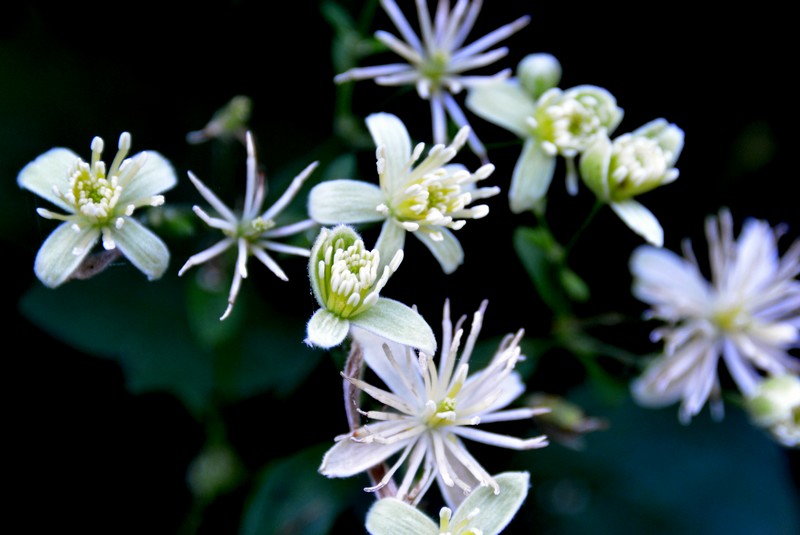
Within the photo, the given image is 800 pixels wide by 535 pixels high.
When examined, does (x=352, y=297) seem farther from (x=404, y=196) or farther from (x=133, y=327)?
(x=133, y=327)

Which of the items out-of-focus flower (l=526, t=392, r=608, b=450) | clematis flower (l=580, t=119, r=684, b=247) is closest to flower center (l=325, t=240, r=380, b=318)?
clematis flower (l=580, t=119, r=684, b=247)

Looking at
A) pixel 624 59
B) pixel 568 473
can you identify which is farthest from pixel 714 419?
pixel 624 59

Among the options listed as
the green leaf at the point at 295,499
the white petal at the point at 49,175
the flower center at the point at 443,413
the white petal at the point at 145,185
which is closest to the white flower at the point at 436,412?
the flower center at the point at 443,413

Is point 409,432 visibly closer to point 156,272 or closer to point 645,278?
point 156,272

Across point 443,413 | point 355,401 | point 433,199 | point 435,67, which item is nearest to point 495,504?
point 443,413

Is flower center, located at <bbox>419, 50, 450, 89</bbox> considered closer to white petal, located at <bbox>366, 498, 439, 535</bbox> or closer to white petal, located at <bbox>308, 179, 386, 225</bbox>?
white petal, located at <bbox>308, 179, 386, 225</bbox>

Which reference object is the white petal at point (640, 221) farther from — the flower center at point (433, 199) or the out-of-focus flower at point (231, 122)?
the out-of-focus flower at point (231, 122)
